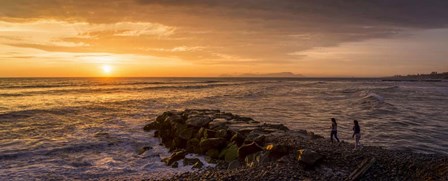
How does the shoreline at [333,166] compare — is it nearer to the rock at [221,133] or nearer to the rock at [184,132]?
the rock at [221,133]

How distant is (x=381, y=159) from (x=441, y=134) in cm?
1297

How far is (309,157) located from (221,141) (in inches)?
240

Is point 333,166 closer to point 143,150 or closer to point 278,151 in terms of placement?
point 278,151

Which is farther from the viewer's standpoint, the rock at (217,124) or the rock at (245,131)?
the rock at (217,124)

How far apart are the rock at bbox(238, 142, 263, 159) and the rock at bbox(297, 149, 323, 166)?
278cm

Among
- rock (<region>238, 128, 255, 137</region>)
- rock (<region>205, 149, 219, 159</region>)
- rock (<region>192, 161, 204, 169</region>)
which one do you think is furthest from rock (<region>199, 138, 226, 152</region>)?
rock (<region>192, 161, 204, 169</region>)

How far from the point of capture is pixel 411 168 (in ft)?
39.8

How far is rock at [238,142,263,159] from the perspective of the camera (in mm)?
15555

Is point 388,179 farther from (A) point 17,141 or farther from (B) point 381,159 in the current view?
(A) point 17,141

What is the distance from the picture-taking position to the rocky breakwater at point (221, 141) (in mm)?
15010

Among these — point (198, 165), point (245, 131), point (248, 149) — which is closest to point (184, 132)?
point (245, 131)

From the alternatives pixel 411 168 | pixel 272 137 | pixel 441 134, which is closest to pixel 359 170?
pixel 411 168

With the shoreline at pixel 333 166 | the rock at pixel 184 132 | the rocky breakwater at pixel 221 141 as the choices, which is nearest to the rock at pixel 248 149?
the rocky breakwater at pixel 221 141

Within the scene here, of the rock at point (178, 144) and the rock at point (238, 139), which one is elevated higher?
the rock at point (238, 139)
